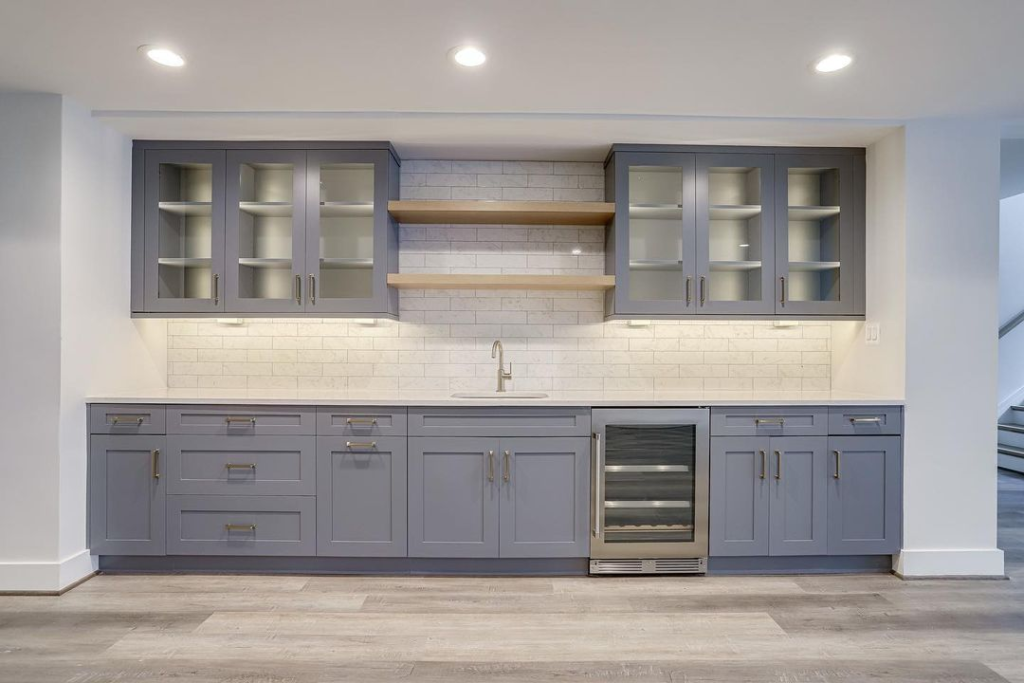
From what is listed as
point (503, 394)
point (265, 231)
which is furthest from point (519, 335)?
point (265, 231)

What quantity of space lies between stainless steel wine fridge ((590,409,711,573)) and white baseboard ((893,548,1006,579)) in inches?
42.4

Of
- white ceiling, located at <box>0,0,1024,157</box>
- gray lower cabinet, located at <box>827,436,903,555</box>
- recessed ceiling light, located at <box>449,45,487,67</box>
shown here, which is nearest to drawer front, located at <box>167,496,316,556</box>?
white ceiling, located at <box>0,0,1024,157</box>

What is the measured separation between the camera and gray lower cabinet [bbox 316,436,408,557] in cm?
307

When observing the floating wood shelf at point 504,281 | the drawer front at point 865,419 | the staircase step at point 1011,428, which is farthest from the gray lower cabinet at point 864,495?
the staircase step at point 1011,428

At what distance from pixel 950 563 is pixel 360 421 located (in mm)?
3200

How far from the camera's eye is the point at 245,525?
10.1ft

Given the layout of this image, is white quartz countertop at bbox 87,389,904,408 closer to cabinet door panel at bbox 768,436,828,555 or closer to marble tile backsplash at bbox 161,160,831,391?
cabinet door panel at bbox 768,436,828,555

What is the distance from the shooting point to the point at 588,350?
377cm

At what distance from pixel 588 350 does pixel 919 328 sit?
1793 millimetres

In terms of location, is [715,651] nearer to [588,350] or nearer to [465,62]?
[588,350]

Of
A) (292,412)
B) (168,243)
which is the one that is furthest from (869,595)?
(168,243)

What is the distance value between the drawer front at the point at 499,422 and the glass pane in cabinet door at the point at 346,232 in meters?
0.85

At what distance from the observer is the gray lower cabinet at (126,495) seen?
10.1 feet

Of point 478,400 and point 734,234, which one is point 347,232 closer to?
point 478,400
